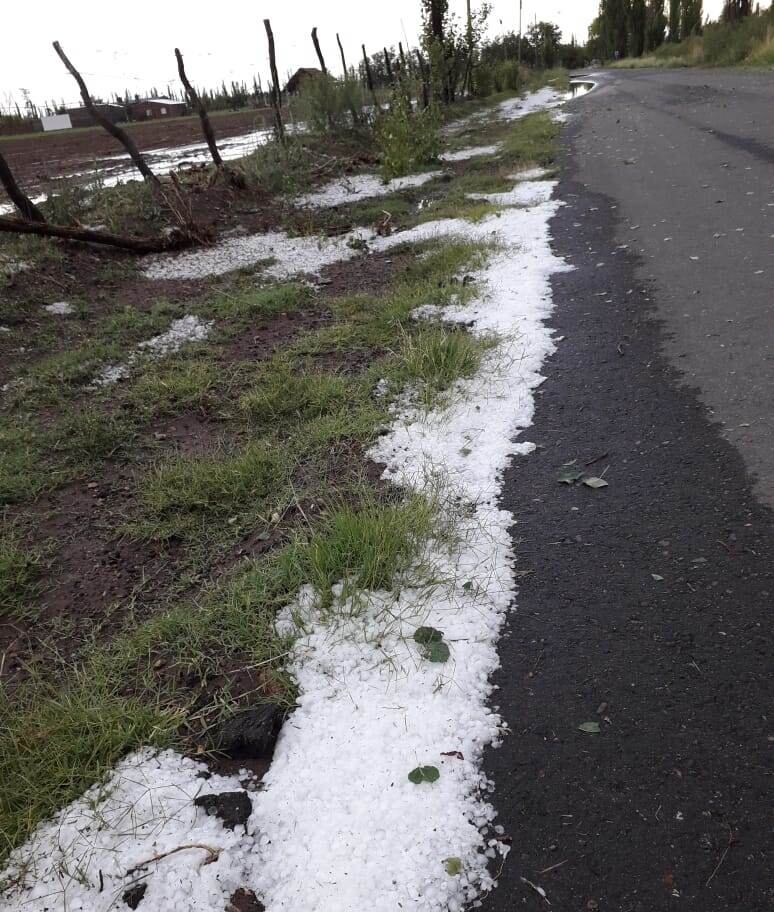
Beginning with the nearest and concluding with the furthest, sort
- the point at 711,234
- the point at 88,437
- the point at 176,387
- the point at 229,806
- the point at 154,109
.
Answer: the point at 229,806 < the point at 88,437 < the point at 176,387 < the point at 711,234 < the point at 154,109

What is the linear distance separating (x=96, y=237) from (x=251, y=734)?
653 centimetres

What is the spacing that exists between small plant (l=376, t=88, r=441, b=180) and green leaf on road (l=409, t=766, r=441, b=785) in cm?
1028

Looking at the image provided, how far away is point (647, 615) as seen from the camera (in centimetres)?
194

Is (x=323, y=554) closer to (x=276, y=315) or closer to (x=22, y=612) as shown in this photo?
(x=22, y=612)

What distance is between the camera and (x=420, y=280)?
533 cm

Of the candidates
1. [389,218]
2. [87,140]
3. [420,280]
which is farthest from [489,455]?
[87,140]

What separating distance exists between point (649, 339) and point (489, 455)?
1613mm

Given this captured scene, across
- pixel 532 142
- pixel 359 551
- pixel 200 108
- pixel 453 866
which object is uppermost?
pixel 200 108

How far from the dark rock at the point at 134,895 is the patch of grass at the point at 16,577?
50.1 inches

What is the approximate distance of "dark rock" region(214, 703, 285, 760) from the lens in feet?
5.61

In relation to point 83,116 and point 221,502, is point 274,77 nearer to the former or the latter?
point 221,502

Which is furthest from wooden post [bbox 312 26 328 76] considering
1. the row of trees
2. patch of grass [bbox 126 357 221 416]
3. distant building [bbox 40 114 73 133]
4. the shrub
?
the row of trees

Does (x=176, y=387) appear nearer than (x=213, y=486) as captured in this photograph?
No

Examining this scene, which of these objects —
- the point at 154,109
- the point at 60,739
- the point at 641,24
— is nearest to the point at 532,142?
the point at 60,739
